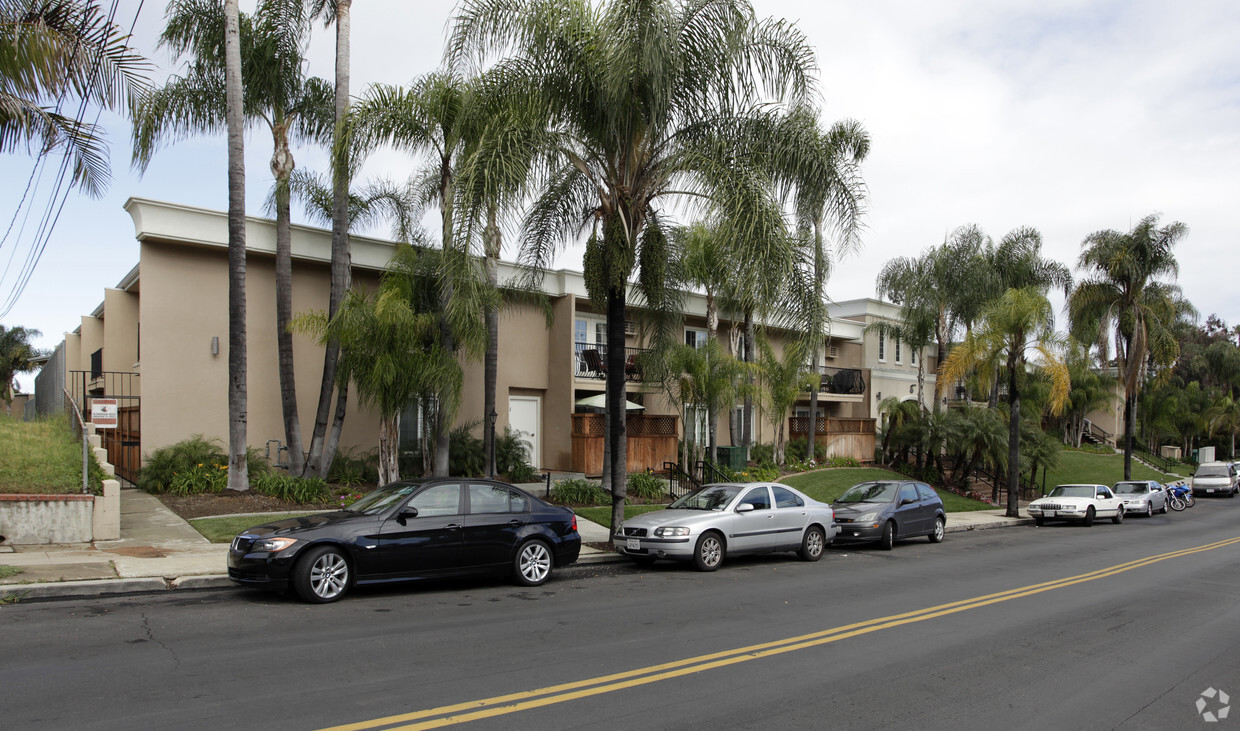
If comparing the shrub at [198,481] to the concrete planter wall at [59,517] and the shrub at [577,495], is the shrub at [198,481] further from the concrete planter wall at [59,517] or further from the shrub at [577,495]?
the shrub at [577,495]

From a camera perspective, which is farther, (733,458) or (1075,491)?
(1075,491)

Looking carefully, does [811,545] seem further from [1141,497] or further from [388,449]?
[1141,497]

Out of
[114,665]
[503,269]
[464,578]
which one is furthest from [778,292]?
[503,269]

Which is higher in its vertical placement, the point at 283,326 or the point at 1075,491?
the point at 283,326

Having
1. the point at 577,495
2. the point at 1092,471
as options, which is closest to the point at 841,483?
the point at 577,495

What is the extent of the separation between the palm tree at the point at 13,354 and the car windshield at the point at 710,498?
5563cm

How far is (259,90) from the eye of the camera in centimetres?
1722

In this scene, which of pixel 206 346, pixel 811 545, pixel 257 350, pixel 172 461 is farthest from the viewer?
pixel 257 350

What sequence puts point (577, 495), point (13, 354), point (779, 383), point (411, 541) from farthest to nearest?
point (13, 354) → point (779, 383) → point (577, 495) → point (411, 541)

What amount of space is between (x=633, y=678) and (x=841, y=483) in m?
20.9

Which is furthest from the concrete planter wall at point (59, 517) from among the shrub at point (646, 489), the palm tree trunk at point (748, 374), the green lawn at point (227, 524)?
the palm tree trunk at point (748, 374)

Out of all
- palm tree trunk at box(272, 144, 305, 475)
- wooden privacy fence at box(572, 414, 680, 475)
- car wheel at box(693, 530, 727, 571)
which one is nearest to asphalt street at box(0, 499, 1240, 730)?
car wheel at box(693, 530, 727, 571)

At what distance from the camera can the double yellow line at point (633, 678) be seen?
5090 mm

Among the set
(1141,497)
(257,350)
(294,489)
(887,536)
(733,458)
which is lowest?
(1141,497)
